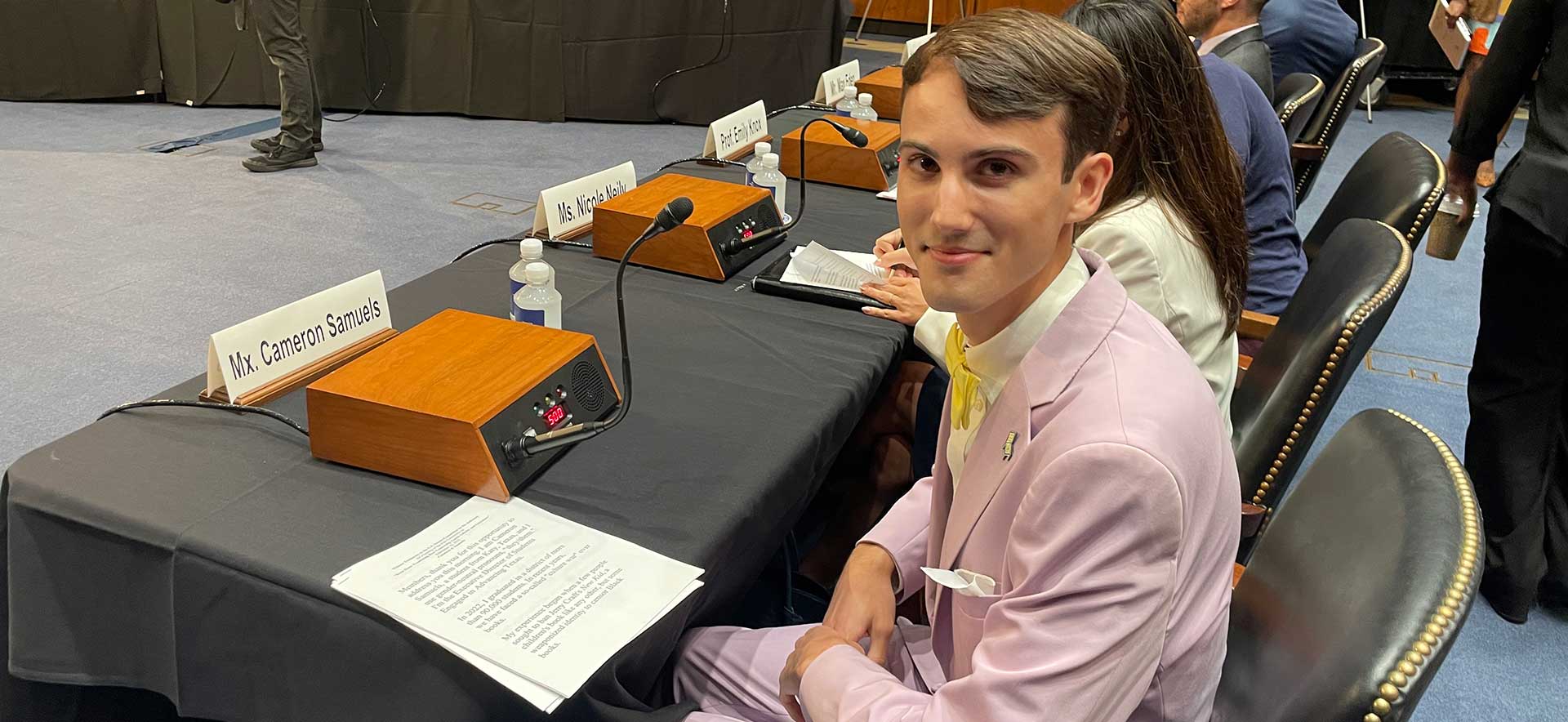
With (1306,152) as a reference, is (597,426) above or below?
above

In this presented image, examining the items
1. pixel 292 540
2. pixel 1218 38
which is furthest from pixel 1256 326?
pixel 292 540

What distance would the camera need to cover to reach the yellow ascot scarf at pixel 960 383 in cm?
100

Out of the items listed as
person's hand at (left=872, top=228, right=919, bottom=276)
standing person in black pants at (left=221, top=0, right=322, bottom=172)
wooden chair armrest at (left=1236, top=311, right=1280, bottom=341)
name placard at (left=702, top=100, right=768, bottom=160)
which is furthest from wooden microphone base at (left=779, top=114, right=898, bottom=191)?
standing person in black pants at (left=221, top=0, right=322, bottom=172)

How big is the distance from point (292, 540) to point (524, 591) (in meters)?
0.24

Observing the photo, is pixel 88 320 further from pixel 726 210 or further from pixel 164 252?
pixel 726 210

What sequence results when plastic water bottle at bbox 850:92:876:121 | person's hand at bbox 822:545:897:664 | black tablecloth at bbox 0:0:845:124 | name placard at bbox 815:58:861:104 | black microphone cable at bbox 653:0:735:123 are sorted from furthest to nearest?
1. black microphone cable at bbox 653:0:735:123
2. black tablecloth at bbox 0:0:845:124
3. name placard at bbox 815:58:861:104
4. plastic water bottle at bbox 850:92:876:121
5. person's hand at bbox 822:545:897:664

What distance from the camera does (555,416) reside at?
1.24 meters

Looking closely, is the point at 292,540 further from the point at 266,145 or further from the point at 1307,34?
the point at 266,145

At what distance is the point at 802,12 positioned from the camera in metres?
5.55

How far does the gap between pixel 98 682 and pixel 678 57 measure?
471cm

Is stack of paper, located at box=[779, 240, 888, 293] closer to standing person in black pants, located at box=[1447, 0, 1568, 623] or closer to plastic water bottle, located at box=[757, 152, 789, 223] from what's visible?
plastic water bottle, located at box=[757, 152, 789, 223]

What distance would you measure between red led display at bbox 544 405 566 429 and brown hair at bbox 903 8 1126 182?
0.58 metres

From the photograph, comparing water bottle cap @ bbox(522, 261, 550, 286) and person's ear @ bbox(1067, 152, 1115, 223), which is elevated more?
person's ear @ bbox(1067, 152, 1115, 223)

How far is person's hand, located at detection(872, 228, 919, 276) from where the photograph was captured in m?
1.83
